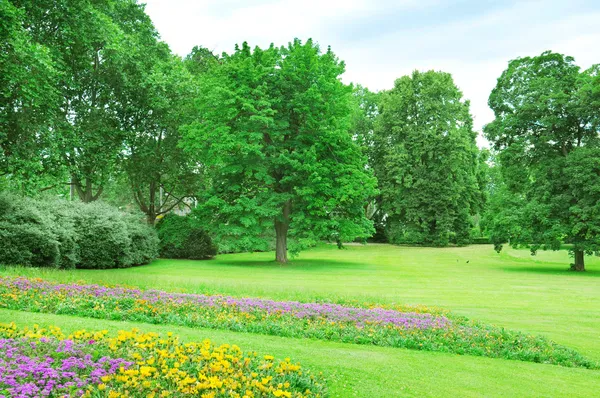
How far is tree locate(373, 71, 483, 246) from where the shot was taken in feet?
159

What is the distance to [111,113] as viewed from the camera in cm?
3039

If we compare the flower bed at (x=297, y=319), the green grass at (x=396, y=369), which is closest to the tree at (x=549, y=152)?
the flower bed at (x=297, y=319)

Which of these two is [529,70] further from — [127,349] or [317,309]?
[127,349]

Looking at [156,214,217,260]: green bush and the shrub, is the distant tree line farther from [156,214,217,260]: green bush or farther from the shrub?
the shrub

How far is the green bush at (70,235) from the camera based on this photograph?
18156 millimetres

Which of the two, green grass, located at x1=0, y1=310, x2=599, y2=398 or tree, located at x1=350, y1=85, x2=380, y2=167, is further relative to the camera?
tree, located at x1=350, y1=85, x2=380, y2=167

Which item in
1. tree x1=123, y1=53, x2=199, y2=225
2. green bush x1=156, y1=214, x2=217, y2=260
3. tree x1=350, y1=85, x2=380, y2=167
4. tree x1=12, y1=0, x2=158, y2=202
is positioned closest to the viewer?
tree x1=12, y1=0, x2=158, y2=202

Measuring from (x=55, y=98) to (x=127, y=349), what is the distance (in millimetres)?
21535

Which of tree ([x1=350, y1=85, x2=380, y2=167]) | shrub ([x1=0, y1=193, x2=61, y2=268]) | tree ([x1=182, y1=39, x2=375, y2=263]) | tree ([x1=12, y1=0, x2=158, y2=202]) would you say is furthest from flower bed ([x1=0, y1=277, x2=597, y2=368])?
tree ([x1=350, y1=85, x2=380, y2=167])

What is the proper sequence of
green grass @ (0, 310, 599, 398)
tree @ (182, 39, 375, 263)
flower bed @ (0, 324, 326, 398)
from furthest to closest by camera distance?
1. tree @ (182, 39, 375, 263)
2. green grass @ (0, 310, 599, 398)
3. flower bed @ (0, 324, 326, 398)

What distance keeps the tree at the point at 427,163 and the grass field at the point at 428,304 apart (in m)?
19.9

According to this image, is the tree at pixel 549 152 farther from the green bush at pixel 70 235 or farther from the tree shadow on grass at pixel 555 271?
the green bush at pixel 70 235

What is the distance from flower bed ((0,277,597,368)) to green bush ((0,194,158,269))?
7717 mm

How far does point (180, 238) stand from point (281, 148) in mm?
8339
